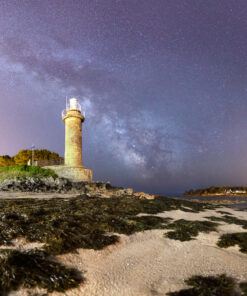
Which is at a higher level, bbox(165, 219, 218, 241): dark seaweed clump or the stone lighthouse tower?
the stone lighthouse tower

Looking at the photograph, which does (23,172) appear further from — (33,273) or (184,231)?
(33,273)

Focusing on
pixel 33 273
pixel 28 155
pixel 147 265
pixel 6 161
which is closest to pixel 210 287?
pixel 147 265

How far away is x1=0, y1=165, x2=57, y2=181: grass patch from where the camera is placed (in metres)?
24.1

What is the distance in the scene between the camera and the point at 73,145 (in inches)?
1128

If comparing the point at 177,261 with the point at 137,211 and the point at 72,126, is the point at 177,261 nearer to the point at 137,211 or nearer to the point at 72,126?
the point at 137,211

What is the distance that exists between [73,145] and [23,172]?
7794 millimetres

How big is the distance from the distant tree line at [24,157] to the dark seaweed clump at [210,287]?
126ft

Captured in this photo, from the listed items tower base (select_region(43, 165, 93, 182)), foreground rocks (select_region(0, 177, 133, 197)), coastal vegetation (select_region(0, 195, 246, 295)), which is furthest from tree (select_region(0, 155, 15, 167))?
coastal vegetation (select_region(0, 195, 246, 295))

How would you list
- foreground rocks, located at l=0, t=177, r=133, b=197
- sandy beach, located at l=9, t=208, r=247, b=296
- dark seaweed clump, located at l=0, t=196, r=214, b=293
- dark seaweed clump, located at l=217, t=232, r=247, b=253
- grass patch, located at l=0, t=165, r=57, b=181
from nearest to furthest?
dark seaweed clump, located at l=0, t=196, r=214, b=293
sandy beach, located at l=9, t=208, r=247, b=296
dark seaweed clump, located at l=217, t=232, r=247, b=253
foreground rocks, located at l=0, t=177, r=133, b=197
grass patch, located at l=0, t=165, r=57, b=181

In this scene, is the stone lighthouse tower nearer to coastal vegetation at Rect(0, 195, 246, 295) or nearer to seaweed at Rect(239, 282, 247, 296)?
coastal vegetation at Rect(0, 195, 246, 295)

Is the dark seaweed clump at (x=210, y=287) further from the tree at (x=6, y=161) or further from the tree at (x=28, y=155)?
the tree at (x=6, y=161)

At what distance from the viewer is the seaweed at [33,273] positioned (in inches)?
125

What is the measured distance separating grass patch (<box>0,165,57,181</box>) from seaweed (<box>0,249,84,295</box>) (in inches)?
898

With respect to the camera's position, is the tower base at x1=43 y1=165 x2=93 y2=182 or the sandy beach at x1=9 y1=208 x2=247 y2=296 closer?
the sandy beach at x1=9 y1=208 x2=247 y2=296
